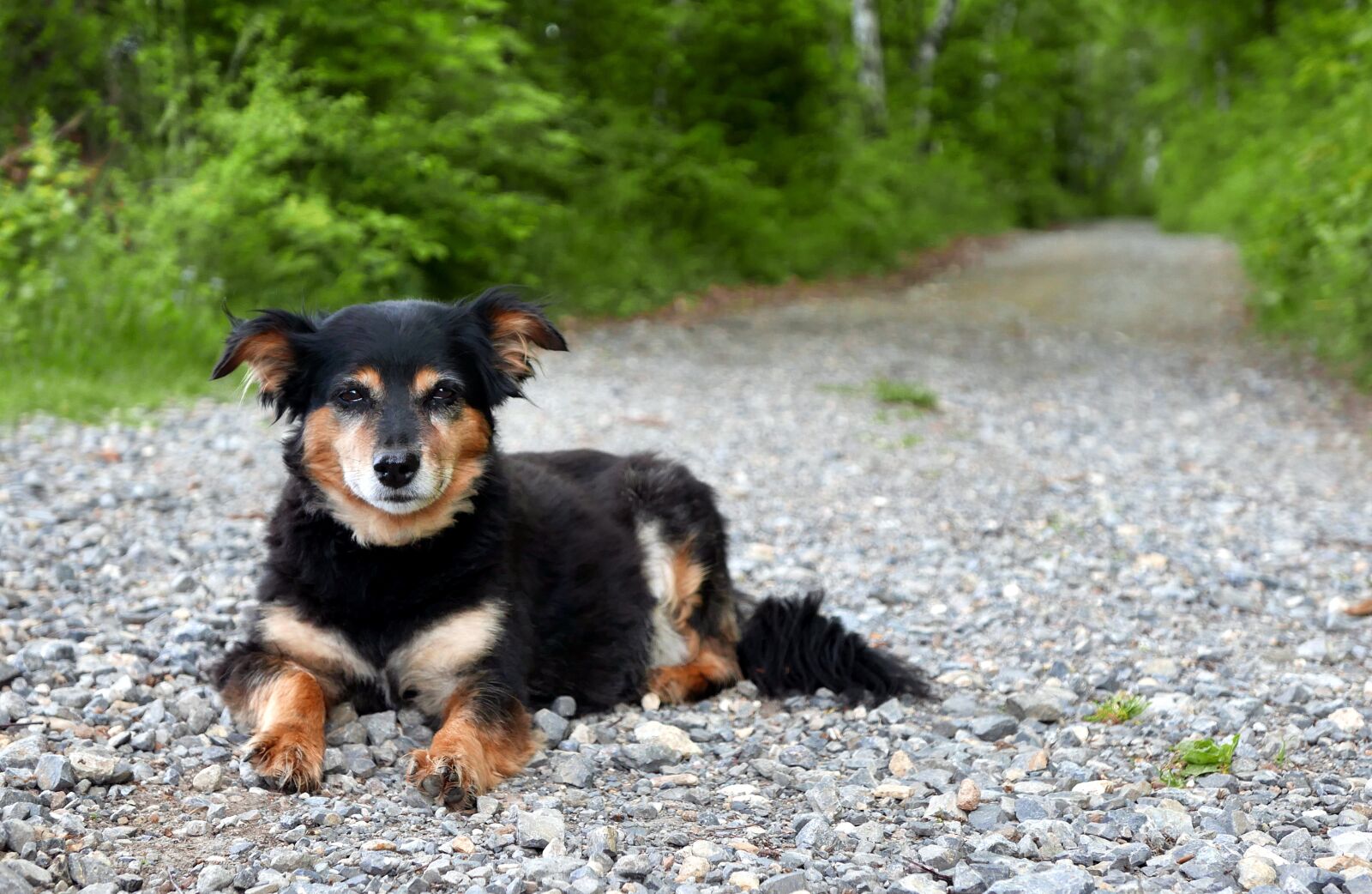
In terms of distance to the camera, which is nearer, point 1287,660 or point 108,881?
point 108,881

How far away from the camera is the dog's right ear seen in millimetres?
3949

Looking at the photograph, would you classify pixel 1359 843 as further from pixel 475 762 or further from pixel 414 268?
pixel 414 268

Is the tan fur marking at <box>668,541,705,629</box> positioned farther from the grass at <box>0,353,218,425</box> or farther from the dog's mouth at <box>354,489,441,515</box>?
the grass at <box>0,353,218,425</box>

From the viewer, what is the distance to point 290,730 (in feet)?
12.2

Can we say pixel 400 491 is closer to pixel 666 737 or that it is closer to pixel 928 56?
pixel 666 737

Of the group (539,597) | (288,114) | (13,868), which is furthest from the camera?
(288,114)

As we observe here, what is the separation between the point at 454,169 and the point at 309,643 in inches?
421

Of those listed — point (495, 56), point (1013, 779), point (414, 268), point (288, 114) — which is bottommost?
point (1013, 779)

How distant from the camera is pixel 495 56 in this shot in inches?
532

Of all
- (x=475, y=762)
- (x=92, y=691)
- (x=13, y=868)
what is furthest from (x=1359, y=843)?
(x=92, y=691)

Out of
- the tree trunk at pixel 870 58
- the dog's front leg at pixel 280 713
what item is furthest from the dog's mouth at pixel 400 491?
the tree trunk at pixel 870 58

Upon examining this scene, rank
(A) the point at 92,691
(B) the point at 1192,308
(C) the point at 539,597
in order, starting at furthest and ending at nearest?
(B) the point at 1192,308 → (C) the point at 539,597 → (A) the point at 92,691

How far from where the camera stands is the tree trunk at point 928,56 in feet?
105

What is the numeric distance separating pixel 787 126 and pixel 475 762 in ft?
62.3
